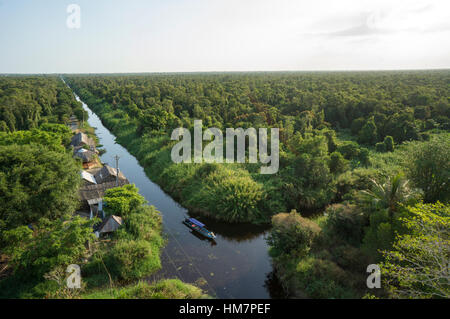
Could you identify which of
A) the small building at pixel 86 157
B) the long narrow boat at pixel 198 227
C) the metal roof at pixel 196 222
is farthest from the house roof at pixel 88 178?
the metal roof at pixel 196 222

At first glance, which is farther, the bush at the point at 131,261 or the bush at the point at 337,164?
the bush at the point at 337,164

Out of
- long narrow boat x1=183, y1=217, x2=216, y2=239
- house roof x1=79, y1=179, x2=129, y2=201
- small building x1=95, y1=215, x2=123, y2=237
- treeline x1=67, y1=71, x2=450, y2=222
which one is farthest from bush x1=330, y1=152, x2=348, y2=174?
house roof x1=79, y1=179, x2=129, y2=201

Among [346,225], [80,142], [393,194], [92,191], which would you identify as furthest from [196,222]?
[80,142]

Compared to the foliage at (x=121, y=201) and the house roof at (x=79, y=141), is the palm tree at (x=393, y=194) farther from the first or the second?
the house roof at (x=79, y=141)
